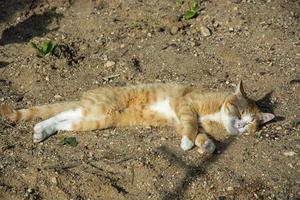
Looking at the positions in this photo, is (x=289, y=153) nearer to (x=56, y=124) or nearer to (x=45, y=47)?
(x=56, y=124)

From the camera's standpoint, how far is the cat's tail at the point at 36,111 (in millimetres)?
4863

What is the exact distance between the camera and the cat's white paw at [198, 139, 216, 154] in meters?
4.55

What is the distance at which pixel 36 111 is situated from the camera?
16.3 ft

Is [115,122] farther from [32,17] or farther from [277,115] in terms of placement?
[32,17]

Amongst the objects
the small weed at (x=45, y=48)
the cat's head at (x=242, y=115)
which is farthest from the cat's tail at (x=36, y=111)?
the cat's head at (x=242, y=115)

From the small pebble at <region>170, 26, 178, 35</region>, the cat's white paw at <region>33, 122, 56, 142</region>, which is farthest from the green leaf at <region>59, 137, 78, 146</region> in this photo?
the small pebble at <region>170, 26, 178, 35</region>

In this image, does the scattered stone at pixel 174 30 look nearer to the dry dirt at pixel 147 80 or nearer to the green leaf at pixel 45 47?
the dry dirt at pixel 147 80

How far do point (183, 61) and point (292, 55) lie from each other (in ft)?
3.99

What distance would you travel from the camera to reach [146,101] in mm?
5137

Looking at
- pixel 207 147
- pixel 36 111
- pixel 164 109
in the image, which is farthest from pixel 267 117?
pixel 36 111

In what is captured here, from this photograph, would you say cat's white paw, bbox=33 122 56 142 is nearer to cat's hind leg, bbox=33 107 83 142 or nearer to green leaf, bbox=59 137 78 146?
cat's hind leg, bbox=33 107 83 142

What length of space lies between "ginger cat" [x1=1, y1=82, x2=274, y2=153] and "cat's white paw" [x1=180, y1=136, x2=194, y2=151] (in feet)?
0.33

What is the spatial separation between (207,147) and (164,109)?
0.71m

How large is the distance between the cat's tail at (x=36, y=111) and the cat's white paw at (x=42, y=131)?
0.72ft
